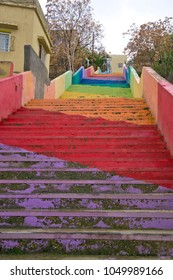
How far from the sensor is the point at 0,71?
8.36 meters

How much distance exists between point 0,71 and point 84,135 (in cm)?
388

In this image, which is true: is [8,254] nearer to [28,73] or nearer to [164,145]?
[164,145]

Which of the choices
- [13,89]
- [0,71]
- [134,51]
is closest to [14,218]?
[13,89]

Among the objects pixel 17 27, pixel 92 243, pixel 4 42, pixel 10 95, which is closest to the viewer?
pixel 92 243

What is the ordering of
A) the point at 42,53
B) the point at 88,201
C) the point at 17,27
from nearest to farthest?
the point at 88,201 → the point at 17,27 → the point at 42,53

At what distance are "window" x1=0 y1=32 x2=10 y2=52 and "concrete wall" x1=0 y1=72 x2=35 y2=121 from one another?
8.25 meters

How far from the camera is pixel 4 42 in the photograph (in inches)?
639

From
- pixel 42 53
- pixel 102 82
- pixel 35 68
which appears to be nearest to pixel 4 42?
pixel 42 53

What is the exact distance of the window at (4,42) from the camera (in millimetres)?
16069

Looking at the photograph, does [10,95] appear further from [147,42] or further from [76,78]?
[147,42]

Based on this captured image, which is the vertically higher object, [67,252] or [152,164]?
[152,164]

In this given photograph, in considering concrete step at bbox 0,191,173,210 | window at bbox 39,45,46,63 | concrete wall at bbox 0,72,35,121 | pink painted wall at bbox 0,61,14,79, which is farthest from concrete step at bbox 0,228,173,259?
window at bbox 39,45,46,63

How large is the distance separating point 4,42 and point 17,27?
1.09m

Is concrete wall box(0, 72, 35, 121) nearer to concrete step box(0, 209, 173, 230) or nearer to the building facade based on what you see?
concrete step box(0, 209, 173, 230)
